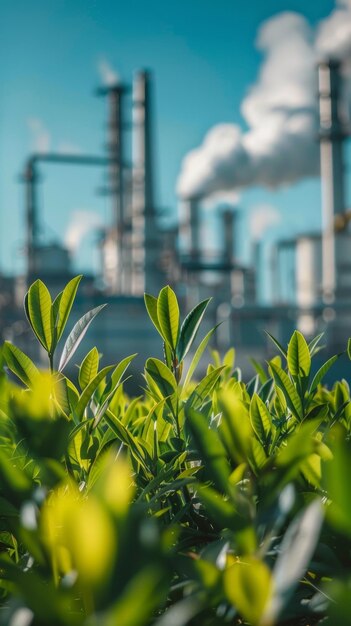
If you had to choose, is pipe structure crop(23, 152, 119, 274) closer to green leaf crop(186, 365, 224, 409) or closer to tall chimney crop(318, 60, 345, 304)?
tall chimney crop(318, 60, 345, 304)

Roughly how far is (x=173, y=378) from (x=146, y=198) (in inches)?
894

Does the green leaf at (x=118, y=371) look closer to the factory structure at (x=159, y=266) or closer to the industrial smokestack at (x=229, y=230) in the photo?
the factory structure at (x=159, y=266)

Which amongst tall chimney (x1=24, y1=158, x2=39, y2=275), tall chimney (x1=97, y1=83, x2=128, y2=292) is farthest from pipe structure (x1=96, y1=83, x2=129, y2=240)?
tall chimney (x1=24, y1=158, x2=39, y2=275)

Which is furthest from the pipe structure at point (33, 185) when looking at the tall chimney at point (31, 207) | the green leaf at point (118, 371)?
the green leaf at point (118, 371)

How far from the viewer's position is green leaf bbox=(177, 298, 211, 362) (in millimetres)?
719

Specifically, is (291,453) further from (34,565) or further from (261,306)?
(261,306)

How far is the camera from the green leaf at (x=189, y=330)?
719 mm

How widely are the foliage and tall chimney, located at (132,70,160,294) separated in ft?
72.5

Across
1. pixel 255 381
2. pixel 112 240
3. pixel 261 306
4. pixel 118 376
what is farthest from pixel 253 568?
pixel 112 240

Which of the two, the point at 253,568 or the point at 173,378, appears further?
the point at 173,378

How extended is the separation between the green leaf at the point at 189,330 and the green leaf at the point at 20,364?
6.1 inches

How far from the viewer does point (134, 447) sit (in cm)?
66

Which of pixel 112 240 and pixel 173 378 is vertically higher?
pixel 112 240

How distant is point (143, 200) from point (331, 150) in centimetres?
643
